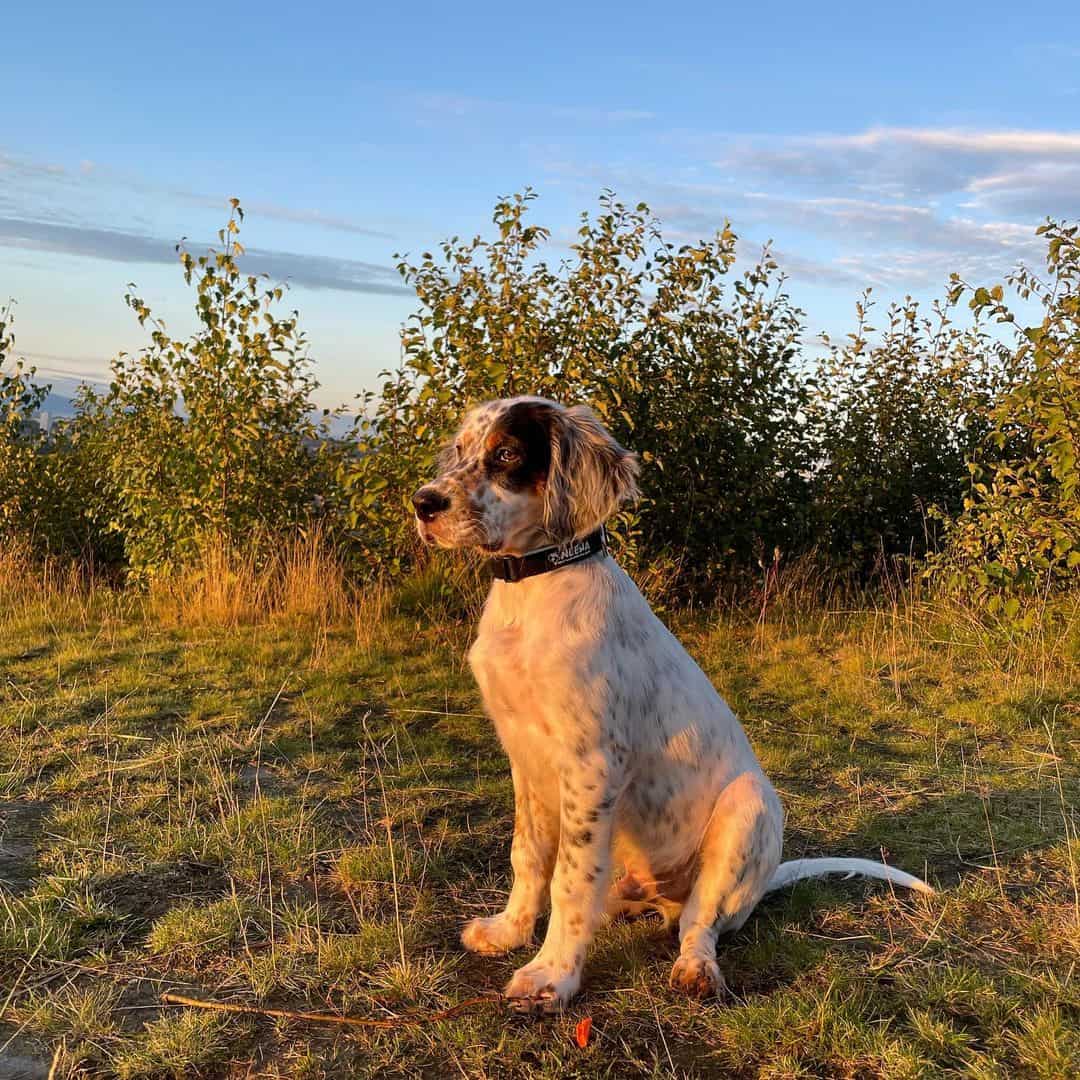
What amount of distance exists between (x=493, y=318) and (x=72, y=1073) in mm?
5282

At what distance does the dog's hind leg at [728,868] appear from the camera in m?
2.95

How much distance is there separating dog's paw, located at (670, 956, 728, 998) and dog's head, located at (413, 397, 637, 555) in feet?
4.41

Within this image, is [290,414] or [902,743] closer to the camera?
[902,743]

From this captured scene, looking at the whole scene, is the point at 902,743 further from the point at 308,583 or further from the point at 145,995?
the point at 308,583

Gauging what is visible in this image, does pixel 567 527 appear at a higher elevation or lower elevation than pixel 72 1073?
higher

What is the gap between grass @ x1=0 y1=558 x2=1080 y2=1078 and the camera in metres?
2.60

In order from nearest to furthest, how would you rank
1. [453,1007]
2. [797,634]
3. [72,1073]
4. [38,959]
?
[72,1073], [453,1007], [38,959], [797,634]

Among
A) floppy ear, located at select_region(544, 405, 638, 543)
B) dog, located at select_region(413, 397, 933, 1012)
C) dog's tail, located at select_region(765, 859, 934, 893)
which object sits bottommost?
dog's tail, located at select_region(765, 859, 934, 893)

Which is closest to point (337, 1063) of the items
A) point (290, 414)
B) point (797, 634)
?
point (797, 634)

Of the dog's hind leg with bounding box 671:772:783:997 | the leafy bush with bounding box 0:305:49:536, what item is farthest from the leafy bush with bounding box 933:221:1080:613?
the leafy bush with bounding box 0:305:49:536

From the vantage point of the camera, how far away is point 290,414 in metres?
8.48

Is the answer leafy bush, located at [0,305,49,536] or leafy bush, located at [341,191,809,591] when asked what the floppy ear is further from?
leafy bush, located at [0,305,49,536]

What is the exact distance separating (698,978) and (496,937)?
677mm

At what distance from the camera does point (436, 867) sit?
12.1ft
